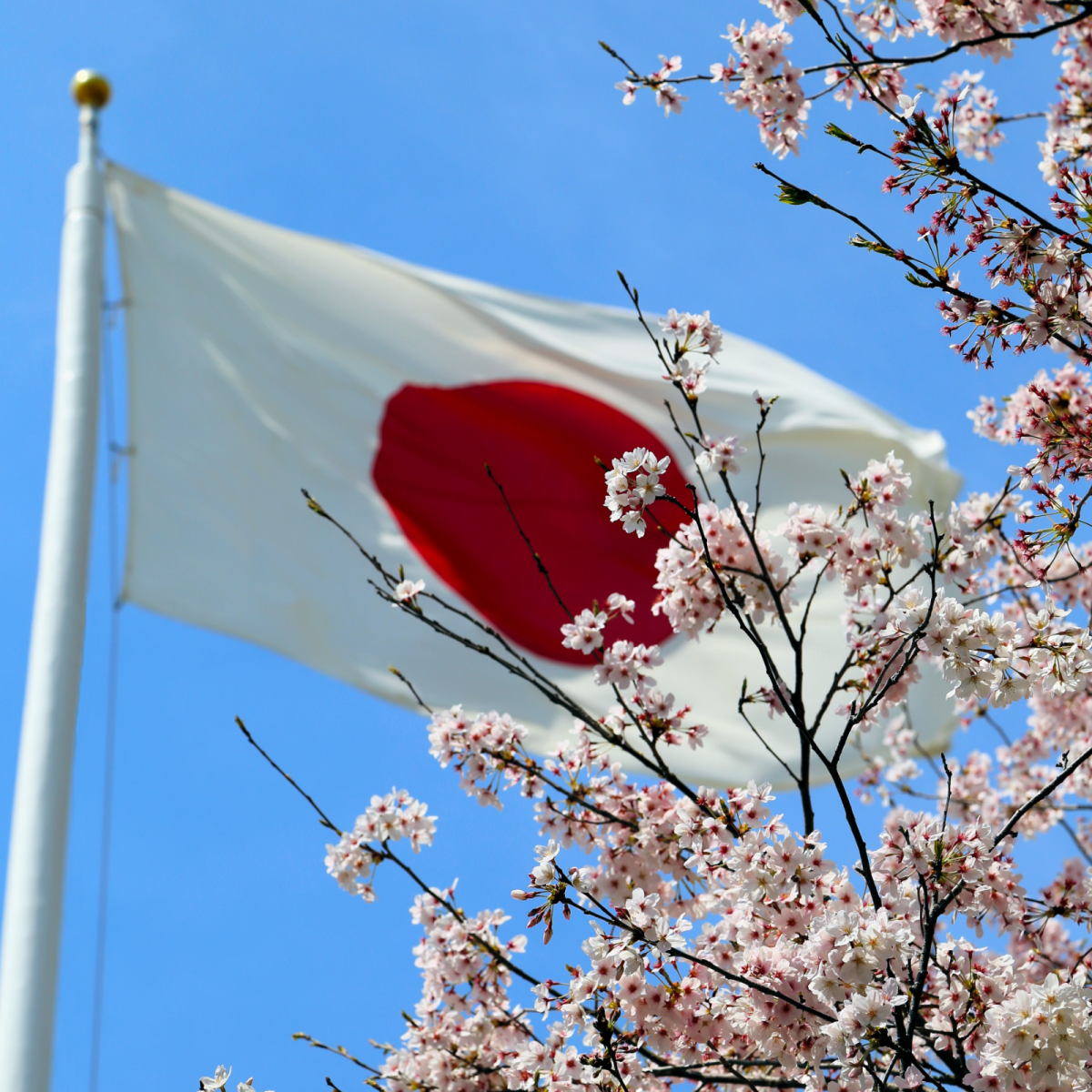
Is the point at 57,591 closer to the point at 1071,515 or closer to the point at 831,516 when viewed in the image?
the point at 831,516

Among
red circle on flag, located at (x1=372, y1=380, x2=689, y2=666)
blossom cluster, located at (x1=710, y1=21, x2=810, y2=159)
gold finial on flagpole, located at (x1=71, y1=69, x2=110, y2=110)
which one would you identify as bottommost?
blossom cluster, located at (x1=710, y1=21, x2=810, y2=159)

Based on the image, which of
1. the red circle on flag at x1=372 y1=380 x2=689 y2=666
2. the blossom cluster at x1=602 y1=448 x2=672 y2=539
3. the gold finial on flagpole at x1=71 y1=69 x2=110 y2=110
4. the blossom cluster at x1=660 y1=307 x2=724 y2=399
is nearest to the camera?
the blossom cluster at x1=602 y1=448 x2=672 y2=539

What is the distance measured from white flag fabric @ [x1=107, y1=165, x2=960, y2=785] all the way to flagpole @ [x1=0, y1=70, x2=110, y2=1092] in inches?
36.8

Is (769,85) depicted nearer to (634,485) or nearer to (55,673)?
(634,485)

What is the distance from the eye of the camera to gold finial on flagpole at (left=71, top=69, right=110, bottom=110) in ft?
23.9

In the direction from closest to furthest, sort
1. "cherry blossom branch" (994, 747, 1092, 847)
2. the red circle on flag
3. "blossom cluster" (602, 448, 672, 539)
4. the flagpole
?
1. "cherry blossom branch" (994, 747, 1092, 847)
2. "blossom cluster" (602, 448, 672, 539)
3. the flagpole
4. the red circle on flag

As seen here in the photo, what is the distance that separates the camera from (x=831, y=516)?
4316mm

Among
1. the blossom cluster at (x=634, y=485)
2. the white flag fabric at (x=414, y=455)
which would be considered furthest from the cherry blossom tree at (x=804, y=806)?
the white flag fabric at (x=414, y=455)

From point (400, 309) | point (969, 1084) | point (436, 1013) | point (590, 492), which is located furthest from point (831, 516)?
point (400, 309)

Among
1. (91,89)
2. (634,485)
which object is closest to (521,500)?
(91,89)

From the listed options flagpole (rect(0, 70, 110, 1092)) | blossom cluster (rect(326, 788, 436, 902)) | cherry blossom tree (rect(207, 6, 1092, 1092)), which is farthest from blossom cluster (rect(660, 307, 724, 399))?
flagpole (rect(0, 70, 110, 1092))

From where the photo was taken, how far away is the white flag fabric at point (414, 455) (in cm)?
741

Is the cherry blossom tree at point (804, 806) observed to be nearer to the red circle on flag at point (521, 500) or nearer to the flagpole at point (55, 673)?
the flagpole at point (55, 673)

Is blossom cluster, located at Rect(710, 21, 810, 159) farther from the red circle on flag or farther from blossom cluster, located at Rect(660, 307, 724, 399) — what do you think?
the red circle on flag
